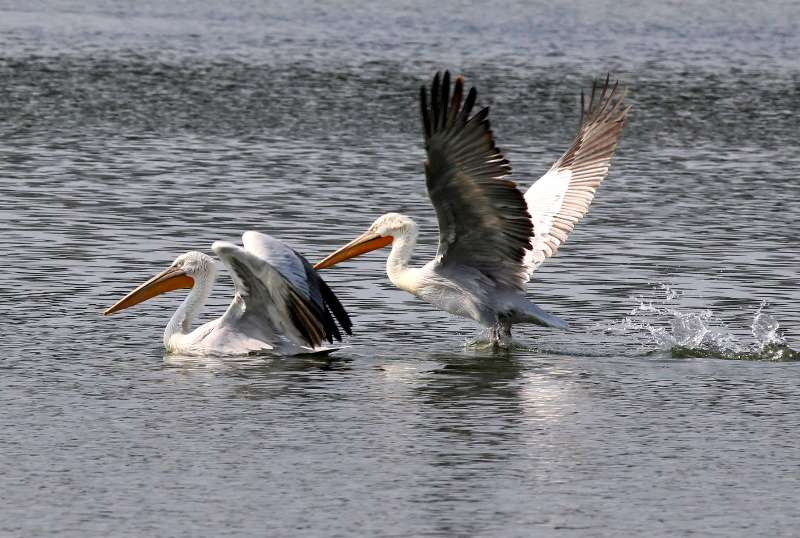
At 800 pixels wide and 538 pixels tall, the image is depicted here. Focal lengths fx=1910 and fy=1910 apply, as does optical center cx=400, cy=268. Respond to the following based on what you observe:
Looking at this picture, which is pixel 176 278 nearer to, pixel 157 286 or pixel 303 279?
pixel 157 286

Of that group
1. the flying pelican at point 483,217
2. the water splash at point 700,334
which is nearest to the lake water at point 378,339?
the water splash at point 700,334

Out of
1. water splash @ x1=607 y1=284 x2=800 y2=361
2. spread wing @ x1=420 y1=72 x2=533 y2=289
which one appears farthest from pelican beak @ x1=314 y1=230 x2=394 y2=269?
water splash @ x1=607 y1=284 x2=800 y2=361

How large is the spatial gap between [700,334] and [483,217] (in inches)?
56.8

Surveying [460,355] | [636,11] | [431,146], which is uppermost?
[431,146]

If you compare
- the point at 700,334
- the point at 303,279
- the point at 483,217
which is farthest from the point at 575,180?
the point at 303,279

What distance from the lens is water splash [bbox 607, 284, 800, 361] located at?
10875 millimetres

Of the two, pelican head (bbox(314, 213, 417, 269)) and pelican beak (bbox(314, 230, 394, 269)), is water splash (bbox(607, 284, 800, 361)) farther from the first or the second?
pelican beak (bbox(314, 230, 394, 269))

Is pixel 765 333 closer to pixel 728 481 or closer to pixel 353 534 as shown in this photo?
pixel 728 481

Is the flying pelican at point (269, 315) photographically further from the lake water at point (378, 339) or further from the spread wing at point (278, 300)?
the lake water at point (378, 339)

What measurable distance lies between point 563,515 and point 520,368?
333 cm

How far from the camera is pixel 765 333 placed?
11016 mm

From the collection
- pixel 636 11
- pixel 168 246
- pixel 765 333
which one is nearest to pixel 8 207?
pixel 168 246

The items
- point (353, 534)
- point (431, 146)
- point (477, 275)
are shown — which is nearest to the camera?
point (353, 534)

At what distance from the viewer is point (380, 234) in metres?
12.0
